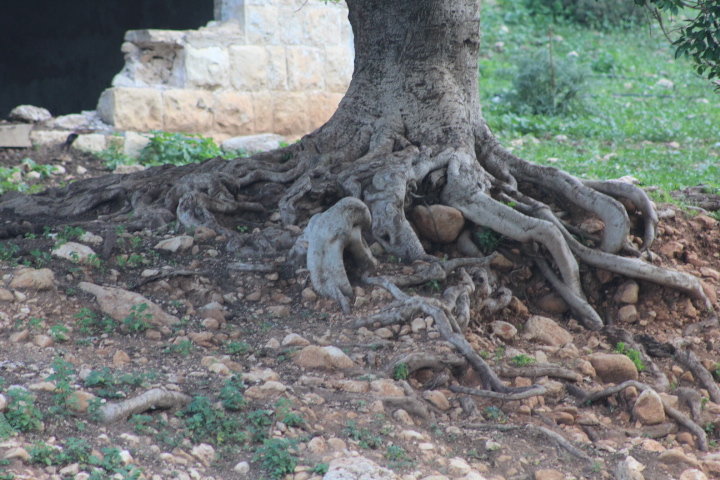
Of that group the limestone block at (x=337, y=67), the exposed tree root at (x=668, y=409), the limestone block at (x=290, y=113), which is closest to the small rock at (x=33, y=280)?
the exposed tree root at (x=668, y=409)

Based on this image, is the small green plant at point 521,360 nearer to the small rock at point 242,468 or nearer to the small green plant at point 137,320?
the small rock at point 242,468

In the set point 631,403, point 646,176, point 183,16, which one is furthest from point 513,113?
point 631,403

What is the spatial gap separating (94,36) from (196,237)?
8.71 meters

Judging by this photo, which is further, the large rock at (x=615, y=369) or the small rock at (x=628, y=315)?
the small rock at (x=628, y=315)

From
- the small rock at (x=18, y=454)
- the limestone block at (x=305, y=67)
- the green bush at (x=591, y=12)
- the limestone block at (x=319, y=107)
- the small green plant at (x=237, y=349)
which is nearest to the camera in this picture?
the small rock at (x=18, y=454)

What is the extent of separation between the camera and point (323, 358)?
4.29 metres

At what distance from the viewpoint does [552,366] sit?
4641mm

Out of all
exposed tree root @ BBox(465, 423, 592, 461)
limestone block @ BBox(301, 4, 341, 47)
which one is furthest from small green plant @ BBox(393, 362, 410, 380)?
limestone block @ BBox(301, 4, 341, 47)

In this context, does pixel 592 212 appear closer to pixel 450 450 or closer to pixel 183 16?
pixel 450 450

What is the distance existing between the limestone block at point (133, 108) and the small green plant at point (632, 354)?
6.35 metres

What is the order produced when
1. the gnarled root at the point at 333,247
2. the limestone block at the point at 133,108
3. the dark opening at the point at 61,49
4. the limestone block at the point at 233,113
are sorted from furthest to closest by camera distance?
the dark opening at the point at 61,49 → the limestone block at the point at 233,113 → the limestone block at the point at 133,108 → the gnarled root at the point at 333,247

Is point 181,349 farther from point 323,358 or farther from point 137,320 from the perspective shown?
point 323,358

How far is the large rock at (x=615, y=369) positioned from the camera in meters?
4.80

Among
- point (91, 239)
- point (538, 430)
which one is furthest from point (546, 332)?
point (91, 239)
